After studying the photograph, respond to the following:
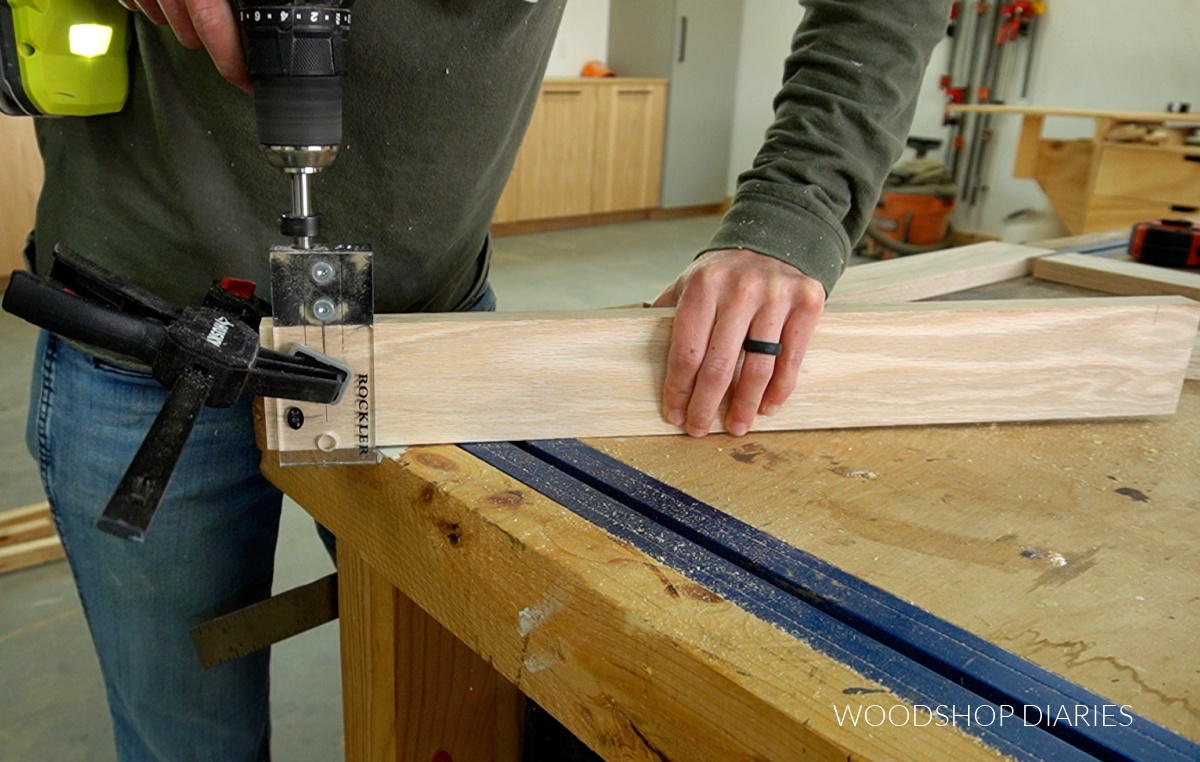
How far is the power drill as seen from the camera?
57cm

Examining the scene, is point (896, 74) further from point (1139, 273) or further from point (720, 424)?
point (1139, 273)

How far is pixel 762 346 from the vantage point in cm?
77

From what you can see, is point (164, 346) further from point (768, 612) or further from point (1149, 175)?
point (1149, 175)

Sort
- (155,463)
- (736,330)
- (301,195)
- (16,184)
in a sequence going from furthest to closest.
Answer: (16,184) → (736,330) → (301,195) → (155,463)

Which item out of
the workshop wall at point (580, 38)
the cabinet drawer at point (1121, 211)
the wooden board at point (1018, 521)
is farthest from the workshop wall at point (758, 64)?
the wooden board at point (1018, 521)

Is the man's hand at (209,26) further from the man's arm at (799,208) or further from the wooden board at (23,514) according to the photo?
the wooden board at (23,514)

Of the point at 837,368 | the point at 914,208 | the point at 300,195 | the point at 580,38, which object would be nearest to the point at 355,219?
the point at 300,195

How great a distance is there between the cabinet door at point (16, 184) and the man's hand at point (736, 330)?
12.6ft

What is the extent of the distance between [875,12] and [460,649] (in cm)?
72

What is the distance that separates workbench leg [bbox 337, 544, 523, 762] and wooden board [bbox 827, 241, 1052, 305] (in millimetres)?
639

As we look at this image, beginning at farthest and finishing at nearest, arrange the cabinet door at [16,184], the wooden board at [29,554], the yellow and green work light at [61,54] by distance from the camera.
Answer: the cabinet door at [16,184] → the wooden board at [29,554] → the yellow and green work light at [61,54]

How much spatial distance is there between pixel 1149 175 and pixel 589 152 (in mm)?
3407

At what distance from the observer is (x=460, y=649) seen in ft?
2.96

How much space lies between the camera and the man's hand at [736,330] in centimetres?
76
